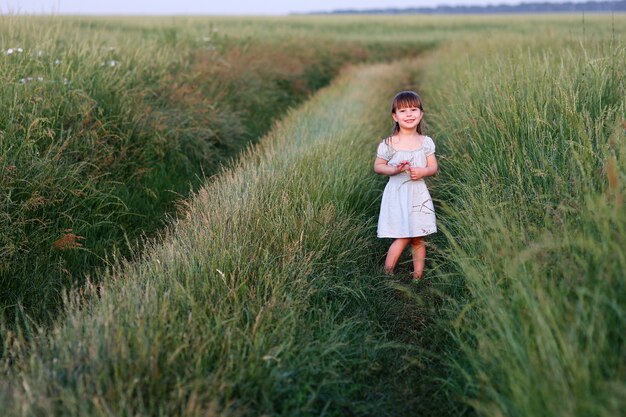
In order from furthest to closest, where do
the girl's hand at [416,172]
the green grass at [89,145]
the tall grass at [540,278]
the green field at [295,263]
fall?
the girl's hand at [416,172], the green grass at [89,145], the green field at [295,263], the tall grass at [540,278]

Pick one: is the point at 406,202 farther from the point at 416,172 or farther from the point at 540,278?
the point at 540,278

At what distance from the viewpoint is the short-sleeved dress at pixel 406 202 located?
168 inches

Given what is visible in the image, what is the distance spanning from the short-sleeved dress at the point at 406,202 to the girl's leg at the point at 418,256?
11 centimetres

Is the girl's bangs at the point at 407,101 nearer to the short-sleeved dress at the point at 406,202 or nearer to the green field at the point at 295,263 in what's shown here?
the short-sleeved dress at the point at 406,202

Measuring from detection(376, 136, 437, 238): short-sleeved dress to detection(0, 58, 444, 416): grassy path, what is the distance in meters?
0.20

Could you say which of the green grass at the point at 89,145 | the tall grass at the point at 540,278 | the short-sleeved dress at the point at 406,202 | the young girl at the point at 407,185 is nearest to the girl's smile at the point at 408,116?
the young girl at the point at 407,185

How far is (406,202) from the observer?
4.31 metres

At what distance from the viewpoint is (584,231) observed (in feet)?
8.87

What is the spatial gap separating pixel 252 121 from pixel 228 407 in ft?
24.1

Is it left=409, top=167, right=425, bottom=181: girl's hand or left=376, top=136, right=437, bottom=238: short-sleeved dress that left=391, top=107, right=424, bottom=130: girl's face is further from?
left=409, top=167, right=425, bottom=181: girl's hand

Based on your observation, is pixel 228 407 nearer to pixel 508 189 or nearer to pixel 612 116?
pixel 508 189

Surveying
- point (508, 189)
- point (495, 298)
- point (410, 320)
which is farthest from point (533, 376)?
point (508, 189)

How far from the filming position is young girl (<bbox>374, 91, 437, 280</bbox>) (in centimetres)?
427

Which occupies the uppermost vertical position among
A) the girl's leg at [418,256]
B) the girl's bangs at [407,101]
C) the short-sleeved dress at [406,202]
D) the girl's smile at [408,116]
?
the girl's bangs at [407,101]
